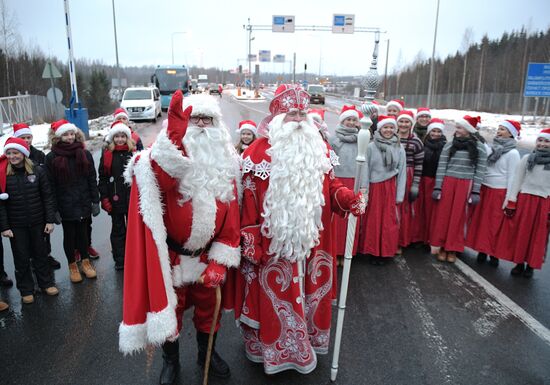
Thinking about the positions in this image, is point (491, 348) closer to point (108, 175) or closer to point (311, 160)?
point (311, 160)

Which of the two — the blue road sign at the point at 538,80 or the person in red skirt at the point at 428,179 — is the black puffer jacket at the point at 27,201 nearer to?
the person in red skirt at the point at 428,179

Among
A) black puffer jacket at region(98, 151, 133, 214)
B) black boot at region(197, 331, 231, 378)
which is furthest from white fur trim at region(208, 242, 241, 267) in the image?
black puffer jacket at region(98, 151, 133, 214)

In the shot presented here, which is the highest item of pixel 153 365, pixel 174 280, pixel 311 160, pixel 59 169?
pixel 311 160

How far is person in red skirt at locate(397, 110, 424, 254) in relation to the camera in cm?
543

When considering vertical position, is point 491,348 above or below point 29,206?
below

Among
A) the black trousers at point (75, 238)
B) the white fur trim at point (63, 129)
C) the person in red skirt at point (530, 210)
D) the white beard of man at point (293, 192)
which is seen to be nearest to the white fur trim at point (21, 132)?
the white fur trim at point (63, 129)

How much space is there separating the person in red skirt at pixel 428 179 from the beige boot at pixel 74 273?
454 cm

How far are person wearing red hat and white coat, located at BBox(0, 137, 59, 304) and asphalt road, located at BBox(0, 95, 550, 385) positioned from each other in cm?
38

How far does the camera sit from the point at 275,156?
277 centimetres

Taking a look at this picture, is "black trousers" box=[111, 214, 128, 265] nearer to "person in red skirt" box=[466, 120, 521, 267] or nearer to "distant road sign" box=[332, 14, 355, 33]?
"person in red skirt" box=[466, 120, 521, 267]

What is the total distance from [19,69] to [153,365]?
124 feet

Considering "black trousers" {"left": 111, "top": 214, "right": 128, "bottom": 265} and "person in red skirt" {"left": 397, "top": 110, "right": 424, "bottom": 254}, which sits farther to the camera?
"person in red skirt" {"left": 397, "top": 110, "right": 424, "bottom": 254}

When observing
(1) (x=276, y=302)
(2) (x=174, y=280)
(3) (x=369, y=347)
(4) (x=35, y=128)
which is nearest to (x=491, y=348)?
(3) (x=369, y=347)

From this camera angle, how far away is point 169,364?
3023 millimetres
